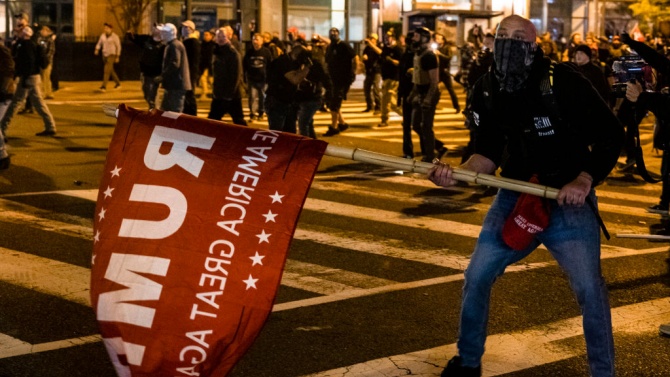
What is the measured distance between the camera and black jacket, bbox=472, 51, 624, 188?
4.89 meters

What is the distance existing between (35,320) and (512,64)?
3258 mm

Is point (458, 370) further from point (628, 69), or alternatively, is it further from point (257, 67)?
point (257, 67)

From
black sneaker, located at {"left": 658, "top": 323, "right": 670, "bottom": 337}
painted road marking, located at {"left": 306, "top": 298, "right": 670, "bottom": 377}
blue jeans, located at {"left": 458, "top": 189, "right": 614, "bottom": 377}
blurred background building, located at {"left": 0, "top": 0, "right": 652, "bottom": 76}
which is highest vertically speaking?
blurred background building, located at {"left": 0, "top": 0, "right": 652, "bottom": 76}

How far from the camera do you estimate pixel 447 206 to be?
11281 millimetres

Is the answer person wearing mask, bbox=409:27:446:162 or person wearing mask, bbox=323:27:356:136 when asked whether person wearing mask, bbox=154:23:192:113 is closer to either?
person wearing mask, bbox=409:27:446:162

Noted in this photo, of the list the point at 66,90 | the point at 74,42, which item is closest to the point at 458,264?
the point at 66,90

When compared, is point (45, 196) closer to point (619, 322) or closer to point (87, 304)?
point (87, 304)

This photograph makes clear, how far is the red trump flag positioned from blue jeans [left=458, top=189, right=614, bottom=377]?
1091 millimetres

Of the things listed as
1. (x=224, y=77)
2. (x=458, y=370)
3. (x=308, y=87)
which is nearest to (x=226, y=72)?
(x=224, y=77)

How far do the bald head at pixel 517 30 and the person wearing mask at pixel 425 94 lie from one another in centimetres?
900

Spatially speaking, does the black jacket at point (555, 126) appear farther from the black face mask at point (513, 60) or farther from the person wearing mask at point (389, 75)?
the person wearing mask at point (389, 75)

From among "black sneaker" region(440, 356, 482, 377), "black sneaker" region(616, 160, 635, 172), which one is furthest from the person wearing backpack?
"black sneaker" region(440, 356, 482, 377)

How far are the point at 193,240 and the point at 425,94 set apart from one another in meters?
10.2

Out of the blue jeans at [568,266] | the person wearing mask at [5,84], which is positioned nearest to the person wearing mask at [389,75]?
the person wearing mask at [5,84]
